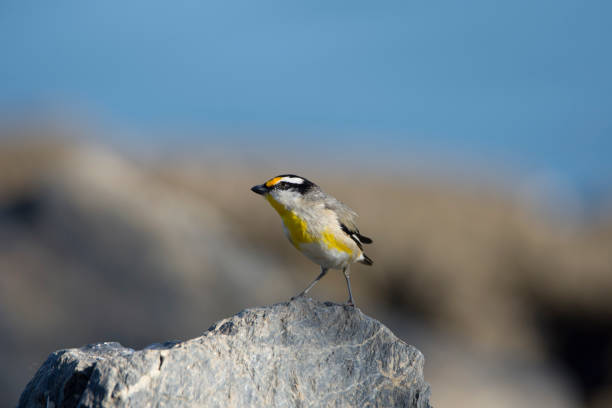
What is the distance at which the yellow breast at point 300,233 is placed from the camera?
6.24 meters

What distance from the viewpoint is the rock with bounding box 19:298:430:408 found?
446 cm

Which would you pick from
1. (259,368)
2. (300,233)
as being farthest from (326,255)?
(259,368)

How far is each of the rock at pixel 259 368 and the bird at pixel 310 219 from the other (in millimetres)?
646

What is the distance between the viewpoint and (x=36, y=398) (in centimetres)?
498

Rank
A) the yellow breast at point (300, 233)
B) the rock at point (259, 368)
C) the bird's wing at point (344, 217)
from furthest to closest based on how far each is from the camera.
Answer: the bird's wing at point (344, 217) < the yellow breast at point (300, 233) < the rock at point (259, 368)

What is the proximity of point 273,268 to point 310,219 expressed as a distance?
8796mm

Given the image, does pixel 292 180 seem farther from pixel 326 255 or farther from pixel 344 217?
pixel 326 255

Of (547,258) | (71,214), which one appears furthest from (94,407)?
(547,258)

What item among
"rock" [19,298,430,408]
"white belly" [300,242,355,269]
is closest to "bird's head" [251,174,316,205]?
"white belly" [300,242,355,269]

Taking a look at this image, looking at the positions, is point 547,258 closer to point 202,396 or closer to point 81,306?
point 81,306

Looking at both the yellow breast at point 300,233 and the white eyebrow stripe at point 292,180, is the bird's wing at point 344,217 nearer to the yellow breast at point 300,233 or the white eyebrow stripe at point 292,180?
the yellow breast at point 300,233

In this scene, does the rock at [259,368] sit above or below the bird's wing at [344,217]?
below

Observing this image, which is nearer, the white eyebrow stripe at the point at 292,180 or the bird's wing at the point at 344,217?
the white eyebrow stripe at the point at 292,180

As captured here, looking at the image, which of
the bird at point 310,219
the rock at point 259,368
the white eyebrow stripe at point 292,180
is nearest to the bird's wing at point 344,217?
the bird at point 310,219
